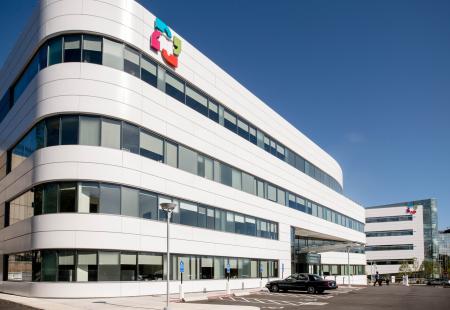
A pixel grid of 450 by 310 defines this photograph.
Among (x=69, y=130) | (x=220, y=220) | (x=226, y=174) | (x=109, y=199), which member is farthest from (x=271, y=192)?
(x=69, y=130)

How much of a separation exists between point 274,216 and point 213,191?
13.4 meters

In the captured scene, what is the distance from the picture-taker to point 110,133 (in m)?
30.1

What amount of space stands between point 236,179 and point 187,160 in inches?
330

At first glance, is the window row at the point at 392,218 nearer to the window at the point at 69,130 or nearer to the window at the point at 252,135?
the window at the point at 252,135

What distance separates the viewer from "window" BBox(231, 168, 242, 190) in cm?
4347

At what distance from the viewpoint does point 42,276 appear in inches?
1105

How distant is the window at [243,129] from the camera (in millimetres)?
45906

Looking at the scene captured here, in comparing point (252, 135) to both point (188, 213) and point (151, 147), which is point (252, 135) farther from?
point (151, 147)

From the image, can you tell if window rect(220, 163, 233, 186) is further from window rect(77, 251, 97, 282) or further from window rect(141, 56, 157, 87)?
window rect(77, 251, 97, 282)

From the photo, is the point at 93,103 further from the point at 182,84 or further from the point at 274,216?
the point at 274,216

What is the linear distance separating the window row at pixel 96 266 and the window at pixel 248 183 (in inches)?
366

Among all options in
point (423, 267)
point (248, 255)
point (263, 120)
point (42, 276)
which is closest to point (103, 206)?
point (42, 276)

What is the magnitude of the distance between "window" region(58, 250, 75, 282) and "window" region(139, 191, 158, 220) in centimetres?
507

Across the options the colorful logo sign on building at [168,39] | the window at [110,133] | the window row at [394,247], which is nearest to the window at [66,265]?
the window at [110,133]
